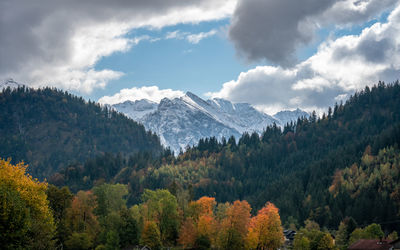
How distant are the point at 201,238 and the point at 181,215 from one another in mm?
17040

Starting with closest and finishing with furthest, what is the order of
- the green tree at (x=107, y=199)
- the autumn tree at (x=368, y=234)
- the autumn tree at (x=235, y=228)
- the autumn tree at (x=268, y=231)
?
the autumn tree at (x=235, y=228) < the autumn tree at (x=268, y=231) < the autumn tree at (x=368, y=234) < the green tree at (x=107, y=199)

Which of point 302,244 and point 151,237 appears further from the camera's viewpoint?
point 302,244

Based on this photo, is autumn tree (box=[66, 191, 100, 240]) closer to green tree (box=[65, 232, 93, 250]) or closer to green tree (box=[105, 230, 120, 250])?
green tree (box=[65, 232, 93, 250])

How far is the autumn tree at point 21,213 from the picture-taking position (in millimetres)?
72750

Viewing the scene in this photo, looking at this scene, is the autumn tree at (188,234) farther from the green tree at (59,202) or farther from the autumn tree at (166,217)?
the green tree at (59,202)

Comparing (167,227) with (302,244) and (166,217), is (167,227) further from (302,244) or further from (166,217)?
(302,244)

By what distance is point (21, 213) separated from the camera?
75.1 metres

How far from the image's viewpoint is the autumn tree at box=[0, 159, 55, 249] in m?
72.8

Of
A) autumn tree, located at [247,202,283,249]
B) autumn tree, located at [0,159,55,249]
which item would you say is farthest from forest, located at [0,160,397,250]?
autumn tree, located at [0,159,55,249]

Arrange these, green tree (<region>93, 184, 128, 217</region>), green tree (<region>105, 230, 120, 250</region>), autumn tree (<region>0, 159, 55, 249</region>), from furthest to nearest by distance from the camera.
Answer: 1. green tree (<region>93, 184, 128, 217</region>)
2. green tree (<region>105, 230, 120, 250</region>)
3. autumn tree (<region>0, 159, 55, 249</region>)

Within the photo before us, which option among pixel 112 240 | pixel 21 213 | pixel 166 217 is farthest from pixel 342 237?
pixel 21 213

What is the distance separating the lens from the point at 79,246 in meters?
117

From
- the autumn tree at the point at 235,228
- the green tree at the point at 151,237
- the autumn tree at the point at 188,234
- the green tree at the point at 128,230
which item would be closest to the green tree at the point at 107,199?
the green tree at the point at 128,230

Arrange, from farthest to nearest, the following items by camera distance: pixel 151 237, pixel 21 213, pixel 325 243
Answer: pixel 151 237 < pixel 325 243 < pixel 21 213
